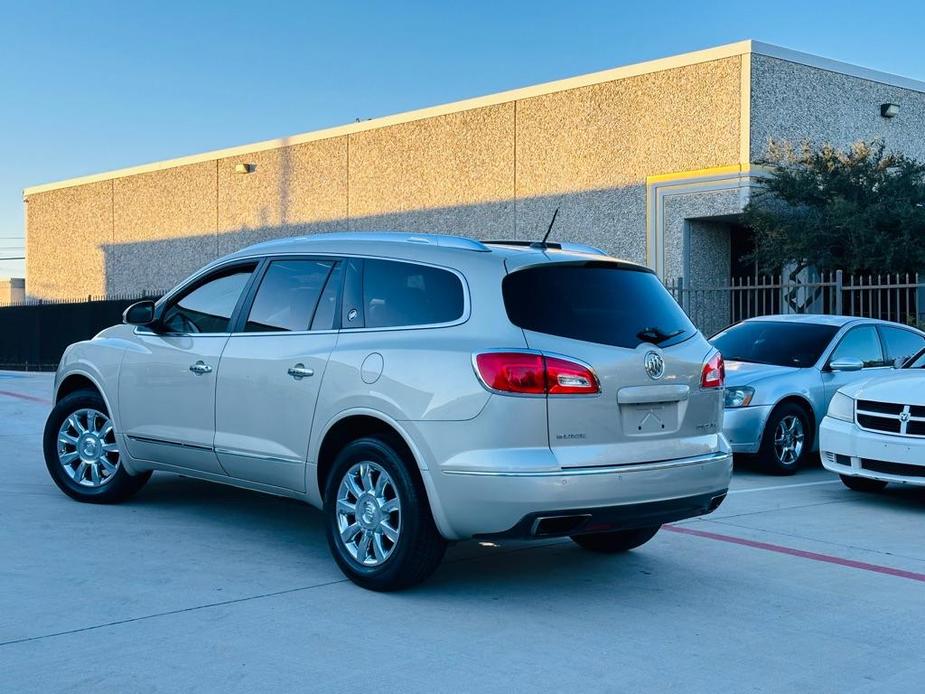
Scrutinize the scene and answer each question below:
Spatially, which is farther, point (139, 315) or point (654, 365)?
point (139, 315)

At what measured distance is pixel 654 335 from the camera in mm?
6004

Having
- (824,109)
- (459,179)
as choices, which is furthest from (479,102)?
(824,109)

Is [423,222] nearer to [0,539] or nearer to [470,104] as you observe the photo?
[470,104]

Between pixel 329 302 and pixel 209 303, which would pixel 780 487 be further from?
pixel 209 303

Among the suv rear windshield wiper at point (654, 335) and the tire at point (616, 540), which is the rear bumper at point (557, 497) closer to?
the suv rear windshield wiper at point (654, 335)

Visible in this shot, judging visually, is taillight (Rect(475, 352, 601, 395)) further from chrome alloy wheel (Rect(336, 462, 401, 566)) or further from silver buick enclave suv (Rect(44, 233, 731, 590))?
chrome alloy wheel (Rect(336, 462, 401, 566))

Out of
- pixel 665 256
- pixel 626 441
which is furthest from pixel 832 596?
pixel 665 256

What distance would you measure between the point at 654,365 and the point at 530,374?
0.77 metres

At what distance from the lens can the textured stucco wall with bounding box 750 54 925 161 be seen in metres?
22.6

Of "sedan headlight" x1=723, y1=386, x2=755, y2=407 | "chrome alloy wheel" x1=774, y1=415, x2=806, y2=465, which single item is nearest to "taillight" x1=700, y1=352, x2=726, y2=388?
"sedan headlight" x1=723, y1=386, x2=755, y2=407

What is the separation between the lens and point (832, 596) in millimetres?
6051

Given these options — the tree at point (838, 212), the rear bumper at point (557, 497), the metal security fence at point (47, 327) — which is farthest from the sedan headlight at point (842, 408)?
the metal security fence at point (47, 327)

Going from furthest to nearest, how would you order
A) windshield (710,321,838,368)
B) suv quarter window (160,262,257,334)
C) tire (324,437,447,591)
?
windshield (710,321,838,368) < suv quarter window (160,262,257,334) < tire (324,437,447,591)

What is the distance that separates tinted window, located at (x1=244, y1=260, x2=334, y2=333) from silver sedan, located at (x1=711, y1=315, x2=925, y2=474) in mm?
5487
